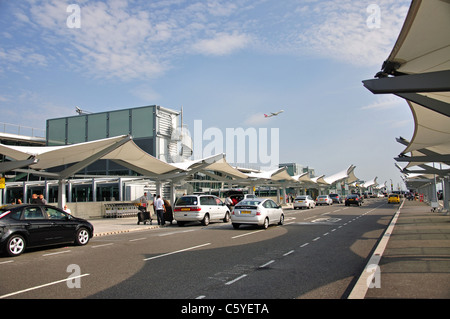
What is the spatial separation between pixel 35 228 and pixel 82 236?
2.06 meters

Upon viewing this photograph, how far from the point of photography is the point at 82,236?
12.9 m

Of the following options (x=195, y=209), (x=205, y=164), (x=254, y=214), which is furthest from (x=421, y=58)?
(x=205, y=164)

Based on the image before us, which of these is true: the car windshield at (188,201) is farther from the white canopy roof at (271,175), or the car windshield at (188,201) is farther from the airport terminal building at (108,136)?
the airport terminal building at (108,136)

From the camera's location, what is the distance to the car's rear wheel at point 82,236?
12.7 metres

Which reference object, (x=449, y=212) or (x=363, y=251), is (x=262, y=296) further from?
(x=449, y=212)

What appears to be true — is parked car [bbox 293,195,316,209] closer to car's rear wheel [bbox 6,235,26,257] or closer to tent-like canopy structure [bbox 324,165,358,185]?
car's rear wheel [bbox 6,235,26,257]

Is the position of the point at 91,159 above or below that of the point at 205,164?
below

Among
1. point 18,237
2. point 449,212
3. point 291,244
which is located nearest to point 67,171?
point 18,237

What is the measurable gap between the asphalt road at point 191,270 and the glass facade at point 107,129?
37448mm

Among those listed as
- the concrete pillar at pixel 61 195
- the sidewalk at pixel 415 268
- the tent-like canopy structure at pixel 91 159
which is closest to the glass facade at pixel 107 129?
the tent-like canopy structure at pixel 91 159

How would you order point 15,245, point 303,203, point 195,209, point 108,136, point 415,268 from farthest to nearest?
point 108,136
point 303,203
point 195,209
point 15,245
point 415,268

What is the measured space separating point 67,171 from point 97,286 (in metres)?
15.4

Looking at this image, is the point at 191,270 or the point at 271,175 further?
the point at 271,175

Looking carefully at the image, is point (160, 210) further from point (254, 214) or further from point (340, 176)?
point (340, 176)
